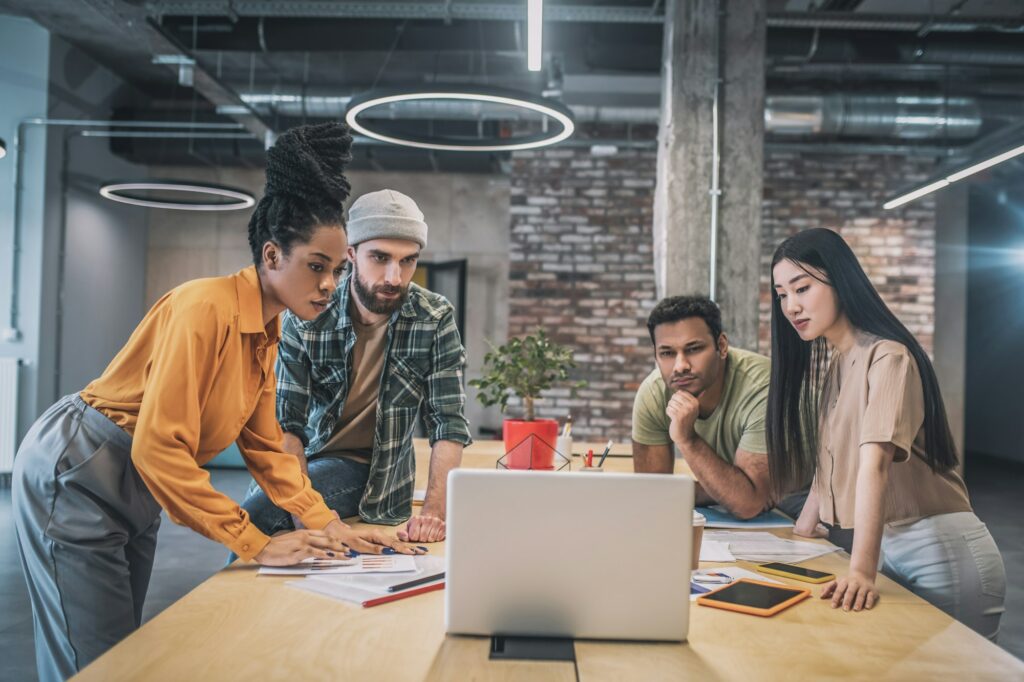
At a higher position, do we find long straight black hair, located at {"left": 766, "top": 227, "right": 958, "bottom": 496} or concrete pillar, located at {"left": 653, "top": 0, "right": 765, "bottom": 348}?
concrete pillar, located at {"left": 653, "top": 0, "right": 765, "bottom": 348}

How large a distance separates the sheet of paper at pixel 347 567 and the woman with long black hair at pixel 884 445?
899 mm

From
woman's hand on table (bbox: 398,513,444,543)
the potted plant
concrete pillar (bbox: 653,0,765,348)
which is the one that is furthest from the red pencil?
concrete pillar (bbox: 653,0,765,348)

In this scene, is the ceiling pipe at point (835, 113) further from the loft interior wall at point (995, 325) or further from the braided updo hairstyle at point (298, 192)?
the braided updo hairstyle at point (298, 192)

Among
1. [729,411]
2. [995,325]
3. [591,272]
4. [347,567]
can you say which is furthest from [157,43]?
[995,325]

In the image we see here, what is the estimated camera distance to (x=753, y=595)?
1.51 metres

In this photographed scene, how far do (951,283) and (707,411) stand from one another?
789cm

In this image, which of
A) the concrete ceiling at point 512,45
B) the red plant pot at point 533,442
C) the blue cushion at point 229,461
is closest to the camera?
the red plant pot at point 533,442

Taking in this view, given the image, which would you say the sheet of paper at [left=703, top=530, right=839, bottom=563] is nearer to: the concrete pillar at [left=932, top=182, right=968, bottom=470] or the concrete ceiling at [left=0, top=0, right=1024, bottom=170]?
the concrete ceiling at [left=0, top=0, right=1024, bottom=170]

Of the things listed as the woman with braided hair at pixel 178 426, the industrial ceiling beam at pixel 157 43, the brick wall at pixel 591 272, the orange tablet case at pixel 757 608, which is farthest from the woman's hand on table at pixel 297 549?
the brick wall at pixel 591 272

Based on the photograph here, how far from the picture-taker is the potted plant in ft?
9.28

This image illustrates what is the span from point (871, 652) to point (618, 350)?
262 inches

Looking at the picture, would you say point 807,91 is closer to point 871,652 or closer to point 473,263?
point 473,263

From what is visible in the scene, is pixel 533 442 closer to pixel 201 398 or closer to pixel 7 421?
pixel 201 398

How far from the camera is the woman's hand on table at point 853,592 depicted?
148cm
